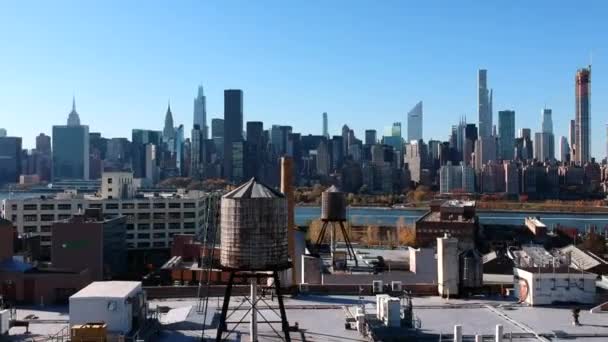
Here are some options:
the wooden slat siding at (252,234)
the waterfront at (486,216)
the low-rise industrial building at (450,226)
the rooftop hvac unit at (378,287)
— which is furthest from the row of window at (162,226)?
the waterfront at (486,216)

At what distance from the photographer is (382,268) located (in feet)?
128

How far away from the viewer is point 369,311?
25.3m

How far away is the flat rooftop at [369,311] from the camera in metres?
22.3

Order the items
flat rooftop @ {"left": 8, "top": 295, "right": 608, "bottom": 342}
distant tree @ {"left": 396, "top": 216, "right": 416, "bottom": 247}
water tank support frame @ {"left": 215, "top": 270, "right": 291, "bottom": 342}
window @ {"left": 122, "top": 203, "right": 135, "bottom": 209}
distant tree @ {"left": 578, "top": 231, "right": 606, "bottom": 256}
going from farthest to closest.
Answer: distant tree @ {"left": 396, "top": 216, "right": 416, "bottom": 247} → window @ {"left": 122, "top": 203, "right": 135, "bottom": 209} → distant tree @ {"left": 578, "top": 231, "right": 606, "bottom": 256} → flat rooftop @ {"left": 8, "top": 295, "right": 608, "bottom": 342} → water tank support frame @ {"left": 215, "top": 270, "right": 291, "bottom": 342}

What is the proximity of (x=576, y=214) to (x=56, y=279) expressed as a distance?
129 metres

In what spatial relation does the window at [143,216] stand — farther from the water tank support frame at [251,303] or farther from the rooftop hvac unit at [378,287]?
the water tank support frame at [251,303]

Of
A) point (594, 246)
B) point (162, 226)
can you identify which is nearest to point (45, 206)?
point (162, 226)

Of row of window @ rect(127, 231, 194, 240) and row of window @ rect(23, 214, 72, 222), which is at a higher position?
row of window @ rect(23, 214, 72, 222)

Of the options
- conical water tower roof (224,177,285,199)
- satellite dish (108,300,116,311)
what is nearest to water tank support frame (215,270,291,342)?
conical water tower roof (224,177,285,199)

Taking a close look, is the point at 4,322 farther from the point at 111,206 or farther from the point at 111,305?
the point at 111,206

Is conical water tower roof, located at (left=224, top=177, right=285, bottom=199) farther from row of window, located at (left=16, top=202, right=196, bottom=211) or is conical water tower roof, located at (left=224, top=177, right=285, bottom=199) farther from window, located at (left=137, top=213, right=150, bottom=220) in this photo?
window, located at (left=137, top=213, right=150, bottom=220)

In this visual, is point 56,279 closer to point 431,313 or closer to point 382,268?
point 431,313

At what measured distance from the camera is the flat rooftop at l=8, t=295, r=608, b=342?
22.3m

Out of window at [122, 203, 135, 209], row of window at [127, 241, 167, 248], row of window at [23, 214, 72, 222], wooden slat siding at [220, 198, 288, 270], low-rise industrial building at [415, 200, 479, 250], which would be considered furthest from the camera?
window at [122, 203, 135, 209]
